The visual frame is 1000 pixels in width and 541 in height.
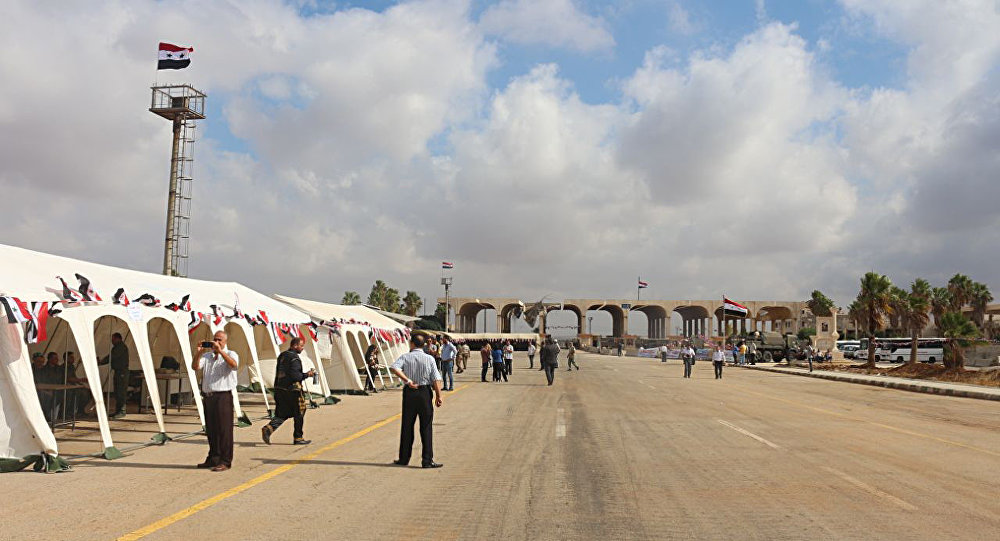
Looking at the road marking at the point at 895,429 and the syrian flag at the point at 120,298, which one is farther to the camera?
the road marking at the point at 895,429

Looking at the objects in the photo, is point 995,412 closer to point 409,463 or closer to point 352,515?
point 409,463

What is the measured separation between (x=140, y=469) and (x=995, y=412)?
20692mm

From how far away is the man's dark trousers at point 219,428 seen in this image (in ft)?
30.1

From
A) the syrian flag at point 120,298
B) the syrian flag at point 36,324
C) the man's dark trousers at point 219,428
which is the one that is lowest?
the man's dark trousers at point 219,428

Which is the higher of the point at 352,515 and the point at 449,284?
the point at 449,284

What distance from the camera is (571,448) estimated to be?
1097 centimetres

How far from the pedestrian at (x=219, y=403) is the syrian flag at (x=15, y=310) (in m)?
2.30

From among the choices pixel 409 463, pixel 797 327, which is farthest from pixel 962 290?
pixel 409 463

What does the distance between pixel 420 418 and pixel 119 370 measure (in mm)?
9230

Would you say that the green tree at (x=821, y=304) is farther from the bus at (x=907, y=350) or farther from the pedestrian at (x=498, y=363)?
the pedestrian at (x=498, y=363)

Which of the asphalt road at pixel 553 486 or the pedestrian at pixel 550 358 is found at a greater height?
the pedestrian at pixel 550 358

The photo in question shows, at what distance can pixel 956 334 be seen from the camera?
1455 inches

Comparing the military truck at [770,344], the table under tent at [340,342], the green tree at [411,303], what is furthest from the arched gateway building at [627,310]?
the table under tent at [340,342]

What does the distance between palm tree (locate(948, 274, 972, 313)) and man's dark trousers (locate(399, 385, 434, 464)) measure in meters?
87.0
